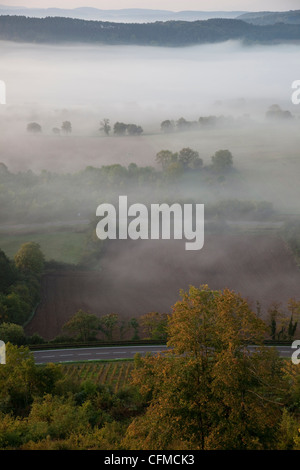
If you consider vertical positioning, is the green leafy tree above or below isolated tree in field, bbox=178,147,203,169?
below

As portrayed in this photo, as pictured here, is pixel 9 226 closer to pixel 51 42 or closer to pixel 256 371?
pixel 256 371

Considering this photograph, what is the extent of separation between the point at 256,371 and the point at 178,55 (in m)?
196

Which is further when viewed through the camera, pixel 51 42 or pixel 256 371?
pixel 51 42

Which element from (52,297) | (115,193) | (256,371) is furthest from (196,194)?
(256,371)

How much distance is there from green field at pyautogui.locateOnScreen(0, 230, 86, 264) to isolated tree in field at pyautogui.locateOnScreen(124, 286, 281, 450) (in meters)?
39.6

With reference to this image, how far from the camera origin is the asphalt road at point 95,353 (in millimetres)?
32000

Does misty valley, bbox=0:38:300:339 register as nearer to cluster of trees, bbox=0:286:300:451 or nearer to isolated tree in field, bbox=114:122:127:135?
isolated tree in field, bbox=114:122:127:135

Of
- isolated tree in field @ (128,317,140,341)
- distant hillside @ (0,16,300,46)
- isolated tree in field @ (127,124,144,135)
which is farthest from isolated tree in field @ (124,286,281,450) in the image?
distant hillside @ (0,16,300,46)

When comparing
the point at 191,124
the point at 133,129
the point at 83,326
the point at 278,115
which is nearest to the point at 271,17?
the point at 278,115

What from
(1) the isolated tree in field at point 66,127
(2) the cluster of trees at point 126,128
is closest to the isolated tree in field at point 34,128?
(1) the isolated tree in field at point 66,127

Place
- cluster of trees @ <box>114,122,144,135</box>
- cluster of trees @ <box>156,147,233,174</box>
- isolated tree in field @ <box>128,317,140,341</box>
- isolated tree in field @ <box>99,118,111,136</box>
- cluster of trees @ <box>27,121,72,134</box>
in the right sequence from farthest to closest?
1. isolated tree in field @ <box>99,118,111,136</box>
2. cluster of trees @ <box>27,121,72,134</box>
3. cluster of trees @ <box>114,122,144,135</box>
4. cluster of trees @ <box>156,147,233,174</box>
5. isolated tree in field @ <box>128,317,140,341</box>

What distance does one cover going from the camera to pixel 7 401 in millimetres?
21797

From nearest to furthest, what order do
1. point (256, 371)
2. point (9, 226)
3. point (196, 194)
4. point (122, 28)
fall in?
1. point (256, 371)
2. point (9, 226)
3. point (196, 194)
4. point (122, 28)

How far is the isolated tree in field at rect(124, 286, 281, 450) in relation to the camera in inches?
525
